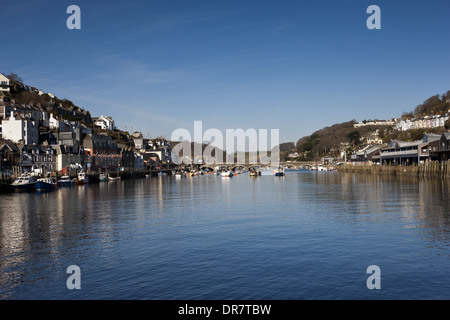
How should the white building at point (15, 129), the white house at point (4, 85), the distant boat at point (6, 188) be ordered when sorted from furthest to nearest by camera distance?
1. the white house at point (4, 85)
2. the white building at point (15, 129)
3. the distant boat at point (6, 188)

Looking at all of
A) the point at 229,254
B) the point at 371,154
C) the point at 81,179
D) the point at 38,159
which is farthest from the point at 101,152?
the point at 229,254

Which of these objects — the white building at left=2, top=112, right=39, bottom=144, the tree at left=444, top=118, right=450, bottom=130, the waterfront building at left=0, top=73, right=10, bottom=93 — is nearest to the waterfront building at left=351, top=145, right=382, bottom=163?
the tree at left=444, top=118, right=450, bottom=130

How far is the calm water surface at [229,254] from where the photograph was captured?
16.5 metres

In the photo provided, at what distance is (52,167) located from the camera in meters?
107

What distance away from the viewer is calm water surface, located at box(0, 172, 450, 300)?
A: 1653cm

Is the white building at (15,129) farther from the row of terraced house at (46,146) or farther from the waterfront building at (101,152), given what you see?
the waterfront building at (101,152)

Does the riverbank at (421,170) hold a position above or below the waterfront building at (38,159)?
below

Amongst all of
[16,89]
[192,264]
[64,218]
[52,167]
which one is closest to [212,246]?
[192,264]

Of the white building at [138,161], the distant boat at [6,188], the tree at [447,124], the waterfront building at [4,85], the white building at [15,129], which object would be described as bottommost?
the distant boat at [6,188]

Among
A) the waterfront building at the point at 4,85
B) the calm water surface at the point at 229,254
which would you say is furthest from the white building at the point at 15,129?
the calm water surface at the point at 229,254

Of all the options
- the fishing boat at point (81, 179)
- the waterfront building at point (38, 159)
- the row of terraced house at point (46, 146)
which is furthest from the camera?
the fishing boat at point (81, 179)

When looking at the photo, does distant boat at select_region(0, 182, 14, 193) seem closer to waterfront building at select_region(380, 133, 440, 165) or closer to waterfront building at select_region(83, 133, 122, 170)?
waterfront building at select_region(83, 133, 122, 170)

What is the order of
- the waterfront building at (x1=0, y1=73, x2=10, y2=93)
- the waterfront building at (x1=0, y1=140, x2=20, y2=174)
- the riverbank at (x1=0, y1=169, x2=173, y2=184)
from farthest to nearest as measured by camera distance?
the waterfront building at (x1=0, y1=73, x2=10, y2=93) < the waterfront building at (x1=0, y1=140, x2=20, y2=174) < the riverbank at (x1=0, y1=169, x2=173, y2=184)

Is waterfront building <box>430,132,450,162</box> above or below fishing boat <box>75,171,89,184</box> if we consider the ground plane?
above
